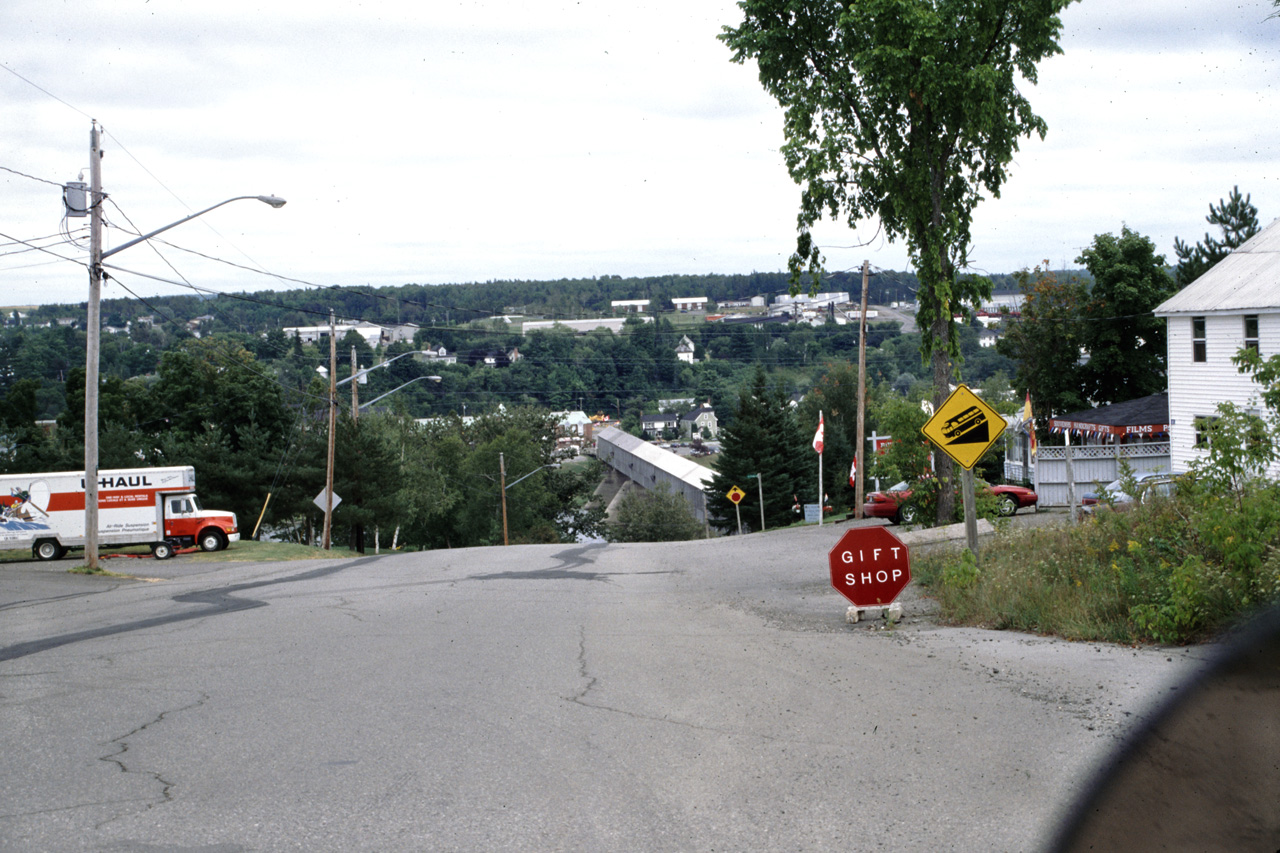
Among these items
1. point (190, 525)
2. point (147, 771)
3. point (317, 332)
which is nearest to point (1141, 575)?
point (147, 771)

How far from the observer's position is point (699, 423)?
148625 mm

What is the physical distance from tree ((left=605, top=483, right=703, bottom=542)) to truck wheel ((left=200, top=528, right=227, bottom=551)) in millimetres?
41610

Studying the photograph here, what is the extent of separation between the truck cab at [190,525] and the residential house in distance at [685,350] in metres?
103

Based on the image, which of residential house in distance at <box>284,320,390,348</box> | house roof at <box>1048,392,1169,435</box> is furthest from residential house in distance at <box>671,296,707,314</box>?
house roof at <box>1048,392,1169,435</box>

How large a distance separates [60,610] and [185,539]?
17.2 meters

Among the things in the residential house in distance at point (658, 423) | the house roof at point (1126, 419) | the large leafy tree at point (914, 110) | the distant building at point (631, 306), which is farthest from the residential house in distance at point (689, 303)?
the large leafy tree at point (914, 110)

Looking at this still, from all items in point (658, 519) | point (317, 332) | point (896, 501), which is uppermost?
point (317, 332)

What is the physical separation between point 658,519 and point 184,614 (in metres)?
59.3

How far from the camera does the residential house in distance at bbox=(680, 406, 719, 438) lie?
146625 mm

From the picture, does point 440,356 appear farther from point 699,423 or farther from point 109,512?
point 109,512

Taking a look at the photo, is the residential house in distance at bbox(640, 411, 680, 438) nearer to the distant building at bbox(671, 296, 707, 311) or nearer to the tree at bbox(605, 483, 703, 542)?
the distant building at bbox(671, 296, 707, 311)

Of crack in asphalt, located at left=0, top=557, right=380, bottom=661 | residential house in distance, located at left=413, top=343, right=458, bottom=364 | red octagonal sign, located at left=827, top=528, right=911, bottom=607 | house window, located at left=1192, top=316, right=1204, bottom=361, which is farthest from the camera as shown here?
residential house in distance, located at left=413, top=343, right=458, bottom=364

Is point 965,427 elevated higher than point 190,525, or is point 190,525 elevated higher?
point 965,427

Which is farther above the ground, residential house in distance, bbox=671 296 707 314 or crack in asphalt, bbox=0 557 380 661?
residential house in distance, bbox=671 296 707 314
